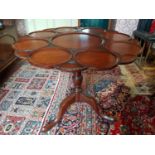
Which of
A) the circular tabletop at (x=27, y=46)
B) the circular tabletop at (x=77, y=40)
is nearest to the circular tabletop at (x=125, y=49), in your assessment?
the circular tabletop at (x=77, y=40)

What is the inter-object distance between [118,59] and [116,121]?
0.75 meters

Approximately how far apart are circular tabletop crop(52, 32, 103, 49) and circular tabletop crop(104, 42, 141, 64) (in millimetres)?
112

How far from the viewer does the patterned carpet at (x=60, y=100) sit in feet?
4.97

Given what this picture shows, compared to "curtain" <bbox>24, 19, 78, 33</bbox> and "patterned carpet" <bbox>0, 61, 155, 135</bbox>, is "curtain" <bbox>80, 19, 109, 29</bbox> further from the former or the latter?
"patterned carpet" <bbox>0, 61, 155, 135</bbox>

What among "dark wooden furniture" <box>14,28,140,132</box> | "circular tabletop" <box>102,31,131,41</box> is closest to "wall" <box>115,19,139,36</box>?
"circular tabletop" <box>102,31,131,41</box>

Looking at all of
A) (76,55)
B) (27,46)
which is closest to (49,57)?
(76,55)

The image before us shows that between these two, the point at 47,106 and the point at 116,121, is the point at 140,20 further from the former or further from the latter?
the point at 47,106

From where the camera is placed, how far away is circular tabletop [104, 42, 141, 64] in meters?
1.11

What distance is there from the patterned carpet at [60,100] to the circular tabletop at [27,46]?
726mm

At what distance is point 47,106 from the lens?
177cm

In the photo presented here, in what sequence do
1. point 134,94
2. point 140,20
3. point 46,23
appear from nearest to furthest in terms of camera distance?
1. point 134,94
2. point 140,20
3. point 46,23

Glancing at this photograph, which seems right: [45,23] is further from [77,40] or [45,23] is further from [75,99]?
[75,99]
